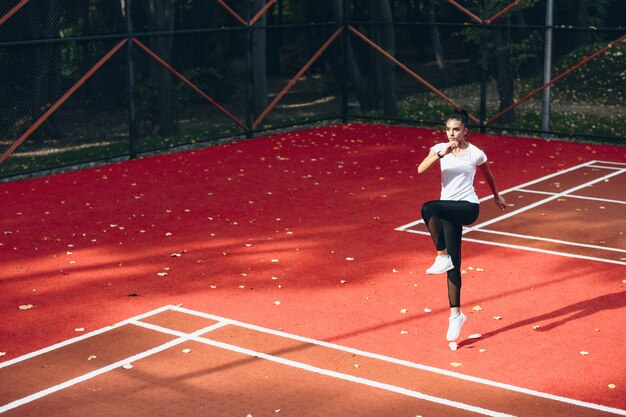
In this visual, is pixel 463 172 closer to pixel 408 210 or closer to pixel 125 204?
pixel 408 210

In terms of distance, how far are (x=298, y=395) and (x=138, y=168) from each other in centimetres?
1116

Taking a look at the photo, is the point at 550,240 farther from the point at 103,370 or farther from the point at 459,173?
the point at 103,370

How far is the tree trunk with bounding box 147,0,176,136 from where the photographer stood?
23609mm

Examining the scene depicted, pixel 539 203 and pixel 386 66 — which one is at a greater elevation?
pixel 386 66

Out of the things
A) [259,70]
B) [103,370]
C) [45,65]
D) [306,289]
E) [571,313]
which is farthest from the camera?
[259,70]

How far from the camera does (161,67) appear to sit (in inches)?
931

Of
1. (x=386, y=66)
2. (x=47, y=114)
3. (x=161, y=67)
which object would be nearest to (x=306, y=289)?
(x=47, y=114)

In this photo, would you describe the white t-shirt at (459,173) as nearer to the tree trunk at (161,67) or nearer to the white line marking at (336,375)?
the white line marking at (336,375)

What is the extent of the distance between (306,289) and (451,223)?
8.76 feet

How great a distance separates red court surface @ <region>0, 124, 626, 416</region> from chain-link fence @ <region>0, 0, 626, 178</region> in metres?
3.28

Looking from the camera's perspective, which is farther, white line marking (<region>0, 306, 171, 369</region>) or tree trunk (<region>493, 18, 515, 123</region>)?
tree trunk (<region>493, 18, 515, 123</region>)

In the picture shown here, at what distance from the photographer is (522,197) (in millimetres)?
16016

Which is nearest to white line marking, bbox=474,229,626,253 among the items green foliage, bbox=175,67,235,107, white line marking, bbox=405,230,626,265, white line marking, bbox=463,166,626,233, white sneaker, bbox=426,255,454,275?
white line marking, bbox=463,166,626,233

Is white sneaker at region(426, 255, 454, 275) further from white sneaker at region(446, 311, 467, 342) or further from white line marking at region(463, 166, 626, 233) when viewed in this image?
white line marking at region(463, 166, 626, 233)
